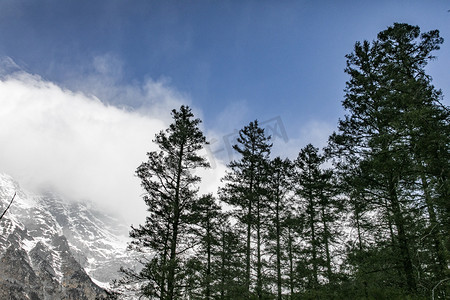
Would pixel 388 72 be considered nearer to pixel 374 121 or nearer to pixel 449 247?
pixel 374 121

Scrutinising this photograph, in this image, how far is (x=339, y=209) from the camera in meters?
9.20

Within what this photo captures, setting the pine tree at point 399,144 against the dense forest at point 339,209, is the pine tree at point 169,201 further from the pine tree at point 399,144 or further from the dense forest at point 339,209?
the pine tree at point 399,144

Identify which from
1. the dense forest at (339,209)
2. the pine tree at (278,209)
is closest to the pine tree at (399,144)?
the dense forest at (339,209)

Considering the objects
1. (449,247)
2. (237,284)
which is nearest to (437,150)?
(449,247)

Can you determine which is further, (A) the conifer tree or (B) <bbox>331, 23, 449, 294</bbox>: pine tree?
(A) the conifer tree

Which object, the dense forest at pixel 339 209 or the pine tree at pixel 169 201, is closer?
the dense forest at pixel 339 209

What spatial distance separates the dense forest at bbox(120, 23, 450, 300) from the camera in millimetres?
6527

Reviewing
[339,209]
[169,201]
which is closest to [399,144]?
[339,209]

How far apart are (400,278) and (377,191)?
2767mm

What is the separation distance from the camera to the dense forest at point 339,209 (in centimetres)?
653

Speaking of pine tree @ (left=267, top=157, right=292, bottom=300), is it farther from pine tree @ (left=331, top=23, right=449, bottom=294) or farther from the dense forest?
pine tree @ (left=331, top=23, right=449, bottom=294)

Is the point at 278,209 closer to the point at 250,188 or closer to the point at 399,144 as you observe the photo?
the point at 250,188

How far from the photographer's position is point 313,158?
695 inches

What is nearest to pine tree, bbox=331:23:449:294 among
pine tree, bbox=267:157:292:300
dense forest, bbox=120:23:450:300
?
dense forest, bbox=120:23:450:300
